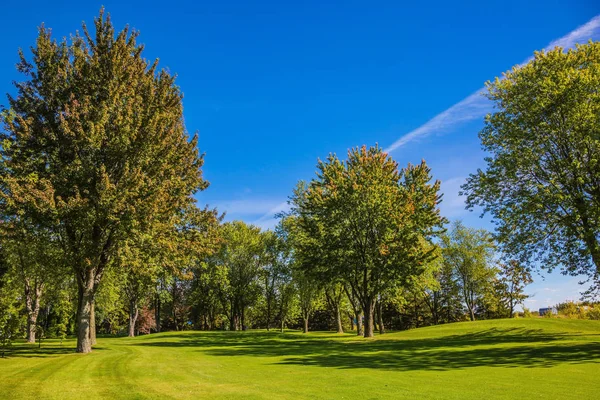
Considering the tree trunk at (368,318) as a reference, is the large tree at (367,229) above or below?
above

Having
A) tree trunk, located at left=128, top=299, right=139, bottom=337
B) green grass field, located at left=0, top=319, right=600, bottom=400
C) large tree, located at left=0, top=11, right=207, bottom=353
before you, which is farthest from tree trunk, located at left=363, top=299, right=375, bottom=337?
tree trunk, located at left=128, top=299, right=139, bottom=337

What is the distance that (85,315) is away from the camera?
2511 cm

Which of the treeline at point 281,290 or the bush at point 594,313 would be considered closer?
the bush at point 594,313

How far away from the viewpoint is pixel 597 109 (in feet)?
79.8

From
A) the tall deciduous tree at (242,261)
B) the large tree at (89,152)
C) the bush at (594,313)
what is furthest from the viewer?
the tall deciduous tree at (242,261)

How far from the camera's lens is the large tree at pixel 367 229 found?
3719 centimetres

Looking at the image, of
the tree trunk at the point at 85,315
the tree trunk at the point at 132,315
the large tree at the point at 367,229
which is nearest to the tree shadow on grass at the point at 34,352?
the tree trunk at the point at 85,315

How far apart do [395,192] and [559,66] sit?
17.2 m

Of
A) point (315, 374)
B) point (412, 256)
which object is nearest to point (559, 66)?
point (412, 256)

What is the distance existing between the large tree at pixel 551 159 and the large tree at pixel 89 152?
954 inches

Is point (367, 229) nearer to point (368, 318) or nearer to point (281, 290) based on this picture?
point (368, 318)

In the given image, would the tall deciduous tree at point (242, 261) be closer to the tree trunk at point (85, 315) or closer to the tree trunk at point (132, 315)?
the tree trunk at point (132, 315)

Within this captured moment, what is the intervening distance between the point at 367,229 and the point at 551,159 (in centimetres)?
1699

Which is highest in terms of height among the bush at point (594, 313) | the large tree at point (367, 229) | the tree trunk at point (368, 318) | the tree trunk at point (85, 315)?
the large tree at point (367, 229)
